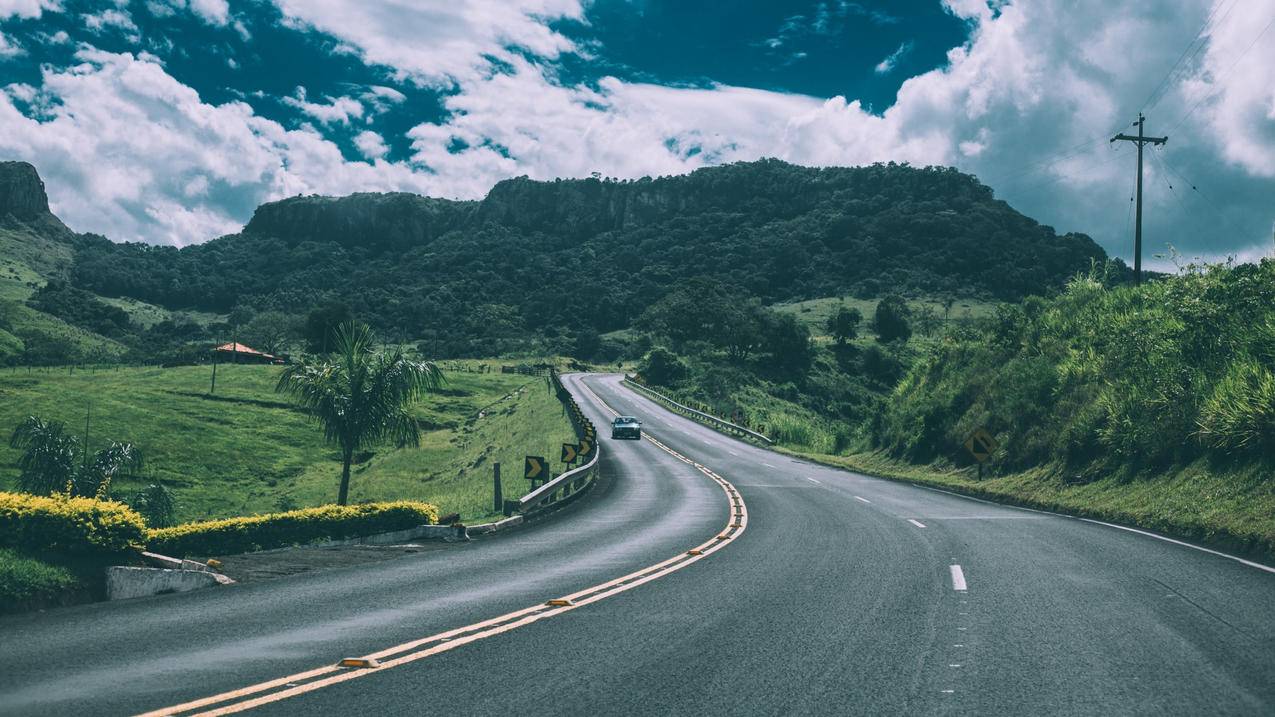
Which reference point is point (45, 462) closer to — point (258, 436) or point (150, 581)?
point (258, 436)

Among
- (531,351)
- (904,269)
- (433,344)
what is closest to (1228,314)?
(531,351)

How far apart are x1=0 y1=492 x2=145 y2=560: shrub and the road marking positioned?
498 centimetres

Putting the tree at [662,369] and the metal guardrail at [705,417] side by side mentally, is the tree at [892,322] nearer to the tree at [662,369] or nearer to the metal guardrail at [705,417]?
the tree at [662,369]

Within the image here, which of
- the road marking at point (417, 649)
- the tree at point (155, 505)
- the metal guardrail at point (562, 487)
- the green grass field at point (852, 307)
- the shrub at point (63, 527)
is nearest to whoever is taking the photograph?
the road marking at point (417, 649)

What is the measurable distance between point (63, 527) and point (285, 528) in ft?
17.9

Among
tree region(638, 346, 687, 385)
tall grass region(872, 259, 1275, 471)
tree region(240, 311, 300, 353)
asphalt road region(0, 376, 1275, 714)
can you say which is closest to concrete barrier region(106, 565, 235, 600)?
asphalt road region(0, 376, 1275, 714)

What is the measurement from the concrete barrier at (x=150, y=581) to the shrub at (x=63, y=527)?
31 centimetres

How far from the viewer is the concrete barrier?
33.2 feet

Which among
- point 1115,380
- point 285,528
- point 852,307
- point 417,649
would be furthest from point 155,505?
point 852,307

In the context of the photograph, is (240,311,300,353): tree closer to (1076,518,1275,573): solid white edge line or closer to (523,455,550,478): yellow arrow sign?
(523,455,550,478): yellow arrow sign

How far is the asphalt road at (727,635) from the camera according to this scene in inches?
234

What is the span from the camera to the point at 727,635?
25.8 ft

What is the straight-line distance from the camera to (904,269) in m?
200

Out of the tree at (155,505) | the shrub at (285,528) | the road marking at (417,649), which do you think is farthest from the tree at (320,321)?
the road marking at (417,649)
